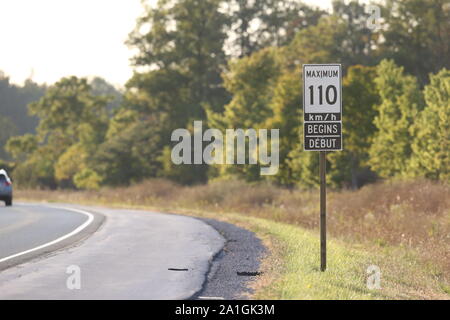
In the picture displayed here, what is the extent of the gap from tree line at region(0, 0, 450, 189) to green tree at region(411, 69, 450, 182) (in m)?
0.07

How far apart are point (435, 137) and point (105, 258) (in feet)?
88.4

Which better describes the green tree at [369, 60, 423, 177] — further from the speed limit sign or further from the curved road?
the speed limit sign

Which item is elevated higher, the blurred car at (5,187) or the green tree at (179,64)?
the green tree at (179,64)

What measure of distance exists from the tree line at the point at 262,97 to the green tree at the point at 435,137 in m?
0.07

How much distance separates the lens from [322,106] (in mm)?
11688

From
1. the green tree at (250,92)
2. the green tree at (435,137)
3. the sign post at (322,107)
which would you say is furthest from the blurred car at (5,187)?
the sign post at (322,107)

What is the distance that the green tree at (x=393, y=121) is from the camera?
41.8 metres

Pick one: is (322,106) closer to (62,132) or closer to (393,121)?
(393,121)

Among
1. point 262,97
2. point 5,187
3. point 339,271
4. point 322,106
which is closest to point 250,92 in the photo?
point 262,97

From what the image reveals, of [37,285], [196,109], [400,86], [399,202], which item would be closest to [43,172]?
[196,109]

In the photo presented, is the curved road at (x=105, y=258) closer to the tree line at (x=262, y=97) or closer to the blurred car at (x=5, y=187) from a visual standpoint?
the blurred car at (x=5, y=187)
